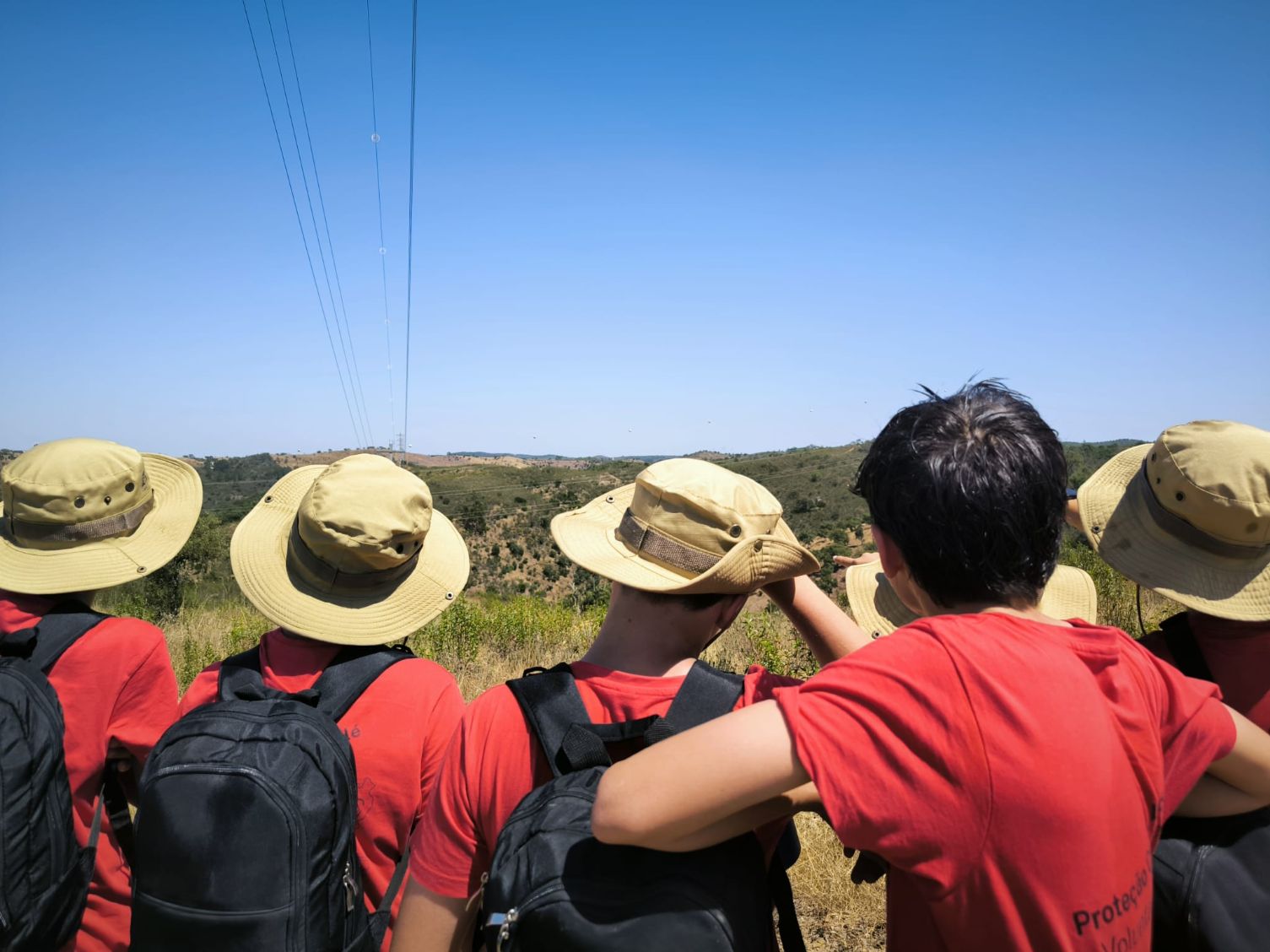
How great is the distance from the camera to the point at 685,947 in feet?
3.42

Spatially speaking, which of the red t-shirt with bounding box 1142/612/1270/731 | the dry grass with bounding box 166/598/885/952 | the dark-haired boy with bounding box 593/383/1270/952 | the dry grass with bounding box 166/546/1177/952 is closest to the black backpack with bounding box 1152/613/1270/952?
the dark-haired boy with bounding box 593/383/1270/952

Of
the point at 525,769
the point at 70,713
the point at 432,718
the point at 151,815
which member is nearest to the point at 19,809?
the point at 70,713

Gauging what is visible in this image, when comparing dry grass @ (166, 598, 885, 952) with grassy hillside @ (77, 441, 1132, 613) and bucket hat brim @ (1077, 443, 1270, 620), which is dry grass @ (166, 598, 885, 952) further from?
bucket hat brim @ (1077, 443, 1270, 620)

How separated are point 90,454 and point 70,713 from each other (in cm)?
75

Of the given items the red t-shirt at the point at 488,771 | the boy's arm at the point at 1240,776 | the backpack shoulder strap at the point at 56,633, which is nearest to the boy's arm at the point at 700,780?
the red t-shirt at the point at 488,771

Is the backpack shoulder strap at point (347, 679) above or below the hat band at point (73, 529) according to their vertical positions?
below

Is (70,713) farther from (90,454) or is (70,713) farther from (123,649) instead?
(90,454)

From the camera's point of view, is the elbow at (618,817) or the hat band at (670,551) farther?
the hat band at (670,551)

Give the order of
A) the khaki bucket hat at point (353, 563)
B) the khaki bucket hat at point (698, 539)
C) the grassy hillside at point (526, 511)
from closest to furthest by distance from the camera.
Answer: the khaki bucket hat at point (698, 539) < the khaki bucket hat at point (353, 563) < the grassy hillside at point (526, 511)

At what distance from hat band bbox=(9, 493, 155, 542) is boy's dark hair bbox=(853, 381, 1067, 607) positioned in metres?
2.16

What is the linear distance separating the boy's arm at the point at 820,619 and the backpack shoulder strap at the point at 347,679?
34.6 inches

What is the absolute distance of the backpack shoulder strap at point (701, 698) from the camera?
129 cm

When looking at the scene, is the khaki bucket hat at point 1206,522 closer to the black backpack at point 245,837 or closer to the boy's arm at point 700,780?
the boy's arm at point 700,780

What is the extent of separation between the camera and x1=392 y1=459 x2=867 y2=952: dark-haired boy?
4.46 feet
